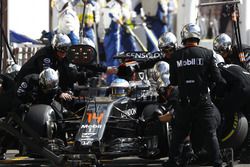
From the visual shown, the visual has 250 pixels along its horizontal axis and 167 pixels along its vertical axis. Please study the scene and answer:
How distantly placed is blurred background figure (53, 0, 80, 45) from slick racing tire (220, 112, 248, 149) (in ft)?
21.5

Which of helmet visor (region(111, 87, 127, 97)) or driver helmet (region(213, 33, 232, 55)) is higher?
driver helmet (region(213, 33, 232, 55))

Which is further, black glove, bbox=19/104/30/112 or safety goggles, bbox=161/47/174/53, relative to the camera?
safety goggles, bbox=161/47/174/53

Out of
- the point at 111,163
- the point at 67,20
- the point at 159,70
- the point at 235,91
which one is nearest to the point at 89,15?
the point at 67,20

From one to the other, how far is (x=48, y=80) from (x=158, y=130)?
5.45 feet

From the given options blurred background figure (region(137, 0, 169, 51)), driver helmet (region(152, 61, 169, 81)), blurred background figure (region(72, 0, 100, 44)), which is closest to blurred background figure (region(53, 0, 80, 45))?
blurred background figure (region(72, 0, 100, 44))

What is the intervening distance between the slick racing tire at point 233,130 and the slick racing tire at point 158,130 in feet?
2.48

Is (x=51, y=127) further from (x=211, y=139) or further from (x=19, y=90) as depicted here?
(x=211, y=139)

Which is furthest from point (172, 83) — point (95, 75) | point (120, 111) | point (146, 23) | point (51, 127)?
point (146, 23)

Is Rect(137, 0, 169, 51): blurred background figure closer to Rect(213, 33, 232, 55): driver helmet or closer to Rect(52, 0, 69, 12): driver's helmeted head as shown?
Rect(52, 0, 69, 12): driver's helmeted head

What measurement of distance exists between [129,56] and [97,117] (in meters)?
2.12

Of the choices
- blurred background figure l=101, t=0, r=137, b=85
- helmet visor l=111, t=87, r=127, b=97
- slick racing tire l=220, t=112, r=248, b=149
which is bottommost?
slick racing tire l=220, t=112, r=248, b=149

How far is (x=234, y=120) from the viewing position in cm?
1019

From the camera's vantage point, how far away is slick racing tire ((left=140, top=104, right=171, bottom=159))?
32.4ft

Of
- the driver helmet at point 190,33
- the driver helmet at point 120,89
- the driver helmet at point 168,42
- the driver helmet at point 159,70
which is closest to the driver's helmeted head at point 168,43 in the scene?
the driver helmet at point 168,42
